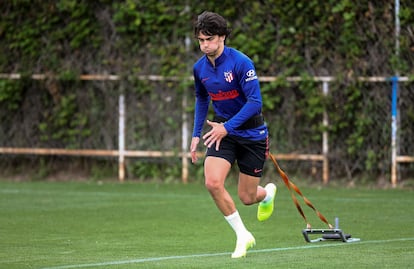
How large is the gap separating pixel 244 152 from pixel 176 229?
1840 millimetres

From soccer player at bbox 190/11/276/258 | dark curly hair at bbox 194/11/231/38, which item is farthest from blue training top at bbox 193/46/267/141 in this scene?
dark curly hair at bbox 194/11/231/38

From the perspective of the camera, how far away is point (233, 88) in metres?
7.96

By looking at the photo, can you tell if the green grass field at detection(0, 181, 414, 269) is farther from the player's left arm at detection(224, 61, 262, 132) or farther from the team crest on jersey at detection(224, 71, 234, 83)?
the team crest on jersey at detection(224, 71, 234, 83)

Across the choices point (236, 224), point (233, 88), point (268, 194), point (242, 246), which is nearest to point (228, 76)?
point (233, 88)

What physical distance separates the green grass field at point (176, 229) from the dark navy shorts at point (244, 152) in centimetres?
69

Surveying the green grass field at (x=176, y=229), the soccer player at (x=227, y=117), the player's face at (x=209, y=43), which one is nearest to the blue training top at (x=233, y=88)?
the soccer player at (x=227, y=117)

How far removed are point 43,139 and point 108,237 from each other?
7.54 metres

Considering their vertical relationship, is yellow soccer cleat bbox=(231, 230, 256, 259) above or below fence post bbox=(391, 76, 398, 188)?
below

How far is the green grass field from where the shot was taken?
24.5ft

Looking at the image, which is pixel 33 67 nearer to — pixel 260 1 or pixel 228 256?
pixel 260 1

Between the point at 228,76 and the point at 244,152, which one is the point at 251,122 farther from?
the point at 228,76

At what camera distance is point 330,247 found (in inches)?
326

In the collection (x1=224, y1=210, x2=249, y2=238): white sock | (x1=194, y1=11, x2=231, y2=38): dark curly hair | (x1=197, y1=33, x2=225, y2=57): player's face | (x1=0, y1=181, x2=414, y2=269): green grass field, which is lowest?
(x1=0, y1=181, x2=414, y2=269): green grass field

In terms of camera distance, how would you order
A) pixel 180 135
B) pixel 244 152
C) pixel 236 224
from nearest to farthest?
pixel 236 224 < pixel 244 152 < pixel 180 135
